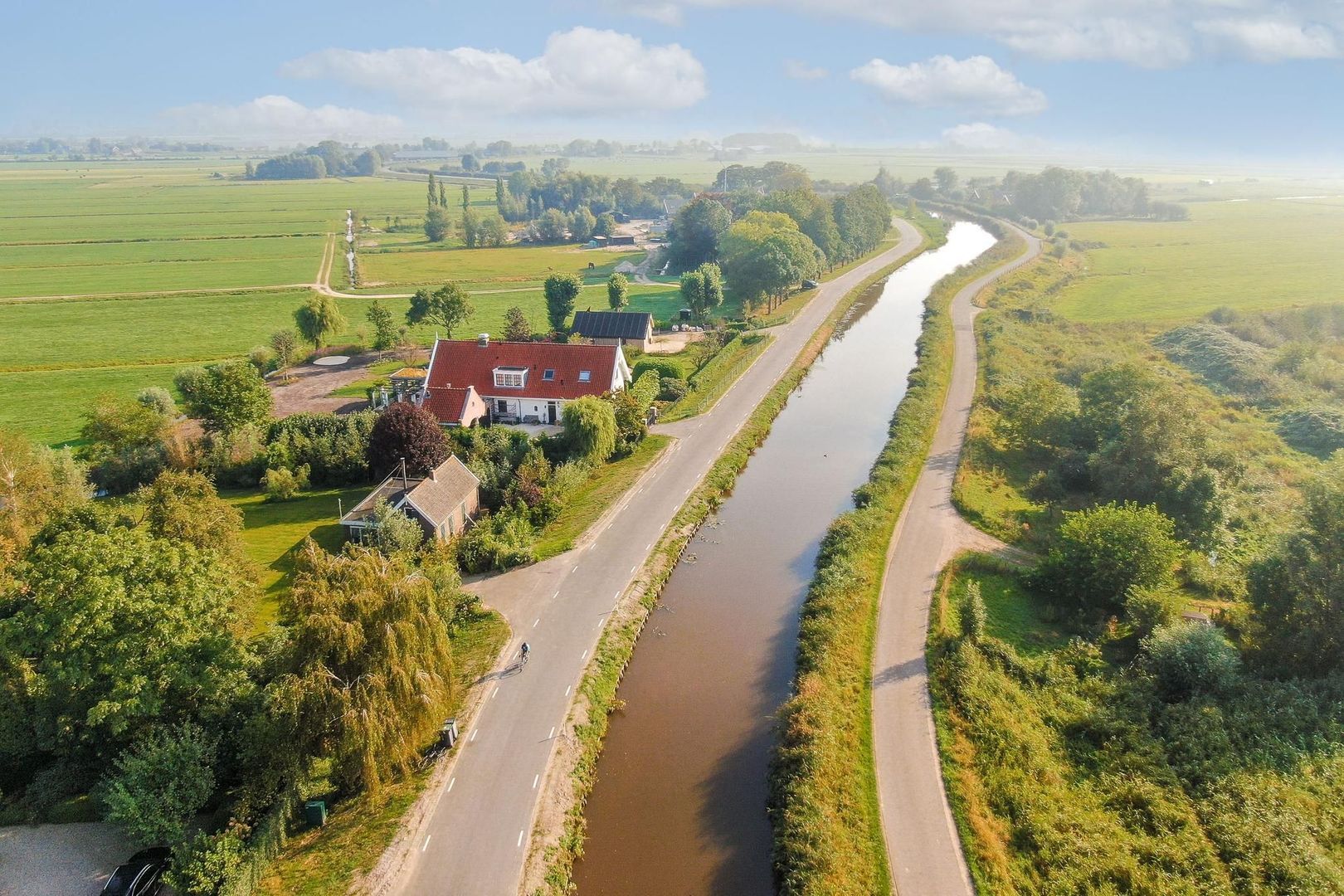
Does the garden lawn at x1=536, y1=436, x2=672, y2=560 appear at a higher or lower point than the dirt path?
lower

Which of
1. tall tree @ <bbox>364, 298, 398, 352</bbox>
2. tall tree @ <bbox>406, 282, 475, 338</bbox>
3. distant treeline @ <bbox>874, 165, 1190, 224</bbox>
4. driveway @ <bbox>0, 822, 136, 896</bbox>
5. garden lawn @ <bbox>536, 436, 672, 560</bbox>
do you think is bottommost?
driveway @ <bbox>0, 822, 136, 896</bbox>

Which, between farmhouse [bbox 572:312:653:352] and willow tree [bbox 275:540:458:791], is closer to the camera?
willow tree [bbox 275:540:458:791]

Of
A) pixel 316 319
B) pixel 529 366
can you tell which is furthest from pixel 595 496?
pixel 316 319

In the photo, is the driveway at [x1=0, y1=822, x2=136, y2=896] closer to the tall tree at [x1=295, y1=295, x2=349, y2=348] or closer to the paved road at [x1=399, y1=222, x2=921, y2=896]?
the paved road at [x1=399, y1=222, x2=921, y2=896]

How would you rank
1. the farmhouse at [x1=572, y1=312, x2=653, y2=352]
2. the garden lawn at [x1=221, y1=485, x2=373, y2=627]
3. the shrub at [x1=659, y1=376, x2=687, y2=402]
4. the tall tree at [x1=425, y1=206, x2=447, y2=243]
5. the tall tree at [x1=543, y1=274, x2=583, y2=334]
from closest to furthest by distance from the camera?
the garden lawn at [x1=221, y1=485, x2=373, y2=627], the shrub at [x1=659, y1=376, x2=687, y2=402], the farmhouse at [x1=572, y1=312, x2=653, y2=352], the tall tree at [x1=543, y1=274, x2=583, y2=334], the tall tree at [x1=425, y1=206, x2=447, y2=243]

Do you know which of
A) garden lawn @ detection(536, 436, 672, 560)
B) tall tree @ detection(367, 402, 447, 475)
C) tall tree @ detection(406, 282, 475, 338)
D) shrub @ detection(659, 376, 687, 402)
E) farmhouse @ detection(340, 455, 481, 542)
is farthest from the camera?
tall tree @ detection(406, 282, 475, 338)

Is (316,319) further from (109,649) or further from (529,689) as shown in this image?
(529,689)

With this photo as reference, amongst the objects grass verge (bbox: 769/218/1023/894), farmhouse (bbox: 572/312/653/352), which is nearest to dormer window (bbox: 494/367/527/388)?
farmhouse (bbox: 572/312/653/352)

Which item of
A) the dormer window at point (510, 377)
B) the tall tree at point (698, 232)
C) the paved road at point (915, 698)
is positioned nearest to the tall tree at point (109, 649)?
the paved road at point (915, 698)

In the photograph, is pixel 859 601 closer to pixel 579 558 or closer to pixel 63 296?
pixel 579 558
